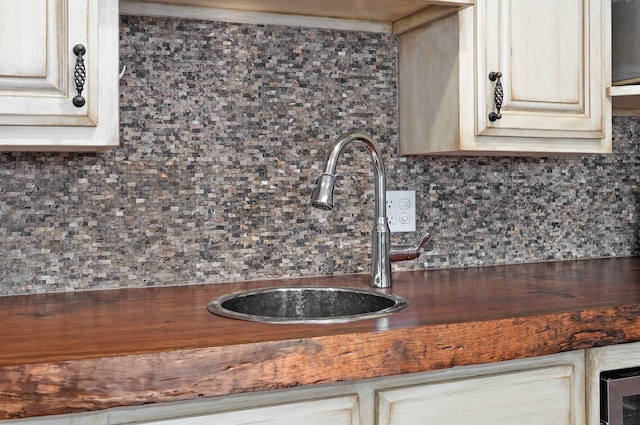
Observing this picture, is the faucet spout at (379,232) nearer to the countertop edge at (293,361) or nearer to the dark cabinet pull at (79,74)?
the countertop edge at (293,361)

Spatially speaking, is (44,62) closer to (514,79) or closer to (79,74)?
(79,74)

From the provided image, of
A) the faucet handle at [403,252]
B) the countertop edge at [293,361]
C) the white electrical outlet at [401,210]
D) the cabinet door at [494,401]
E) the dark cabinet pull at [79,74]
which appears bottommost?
the cabinet door at [494,401]

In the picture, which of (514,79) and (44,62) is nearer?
(44,62)

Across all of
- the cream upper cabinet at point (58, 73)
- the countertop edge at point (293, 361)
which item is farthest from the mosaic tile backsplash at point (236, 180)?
the countertop edge at point (293, 361)

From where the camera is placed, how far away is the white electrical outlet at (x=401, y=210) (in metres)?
1.87

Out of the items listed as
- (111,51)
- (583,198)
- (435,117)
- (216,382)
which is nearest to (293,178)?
(435,117)

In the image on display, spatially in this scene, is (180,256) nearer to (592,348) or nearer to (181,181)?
(181,181)

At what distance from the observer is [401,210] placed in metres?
1.88

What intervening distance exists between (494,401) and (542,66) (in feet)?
2.90

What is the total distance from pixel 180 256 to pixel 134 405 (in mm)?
720

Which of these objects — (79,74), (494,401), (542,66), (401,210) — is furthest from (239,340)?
(542,66)

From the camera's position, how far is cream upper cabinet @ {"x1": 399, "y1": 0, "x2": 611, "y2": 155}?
1611 millimetres

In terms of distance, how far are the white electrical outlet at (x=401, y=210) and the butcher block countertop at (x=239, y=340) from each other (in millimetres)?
312

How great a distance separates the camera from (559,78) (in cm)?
169
